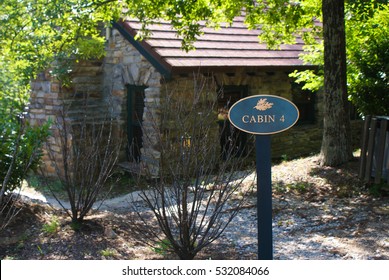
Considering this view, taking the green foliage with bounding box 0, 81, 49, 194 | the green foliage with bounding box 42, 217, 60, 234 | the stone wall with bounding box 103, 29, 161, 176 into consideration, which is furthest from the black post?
the stone wall with bounding box 103, 29, 161, 176

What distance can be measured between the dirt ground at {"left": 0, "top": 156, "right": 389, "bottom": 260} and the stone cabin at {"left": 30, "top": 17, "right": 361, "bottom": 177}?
9.61ft

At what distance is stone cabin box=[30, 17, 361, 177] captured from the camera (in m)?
10.2

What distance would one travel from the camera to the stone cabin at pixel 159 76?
10.2m

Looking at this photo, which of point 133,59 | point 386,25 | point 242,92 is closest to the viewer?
point 386,25

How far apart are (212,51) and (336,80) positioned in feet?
10.9

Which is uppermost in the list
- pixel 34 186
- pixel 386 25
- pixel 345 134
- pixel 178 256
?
pixel 386 25

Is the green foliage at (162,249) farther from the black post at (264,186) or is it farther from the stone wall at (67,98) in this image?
the stone wall at (67,98)

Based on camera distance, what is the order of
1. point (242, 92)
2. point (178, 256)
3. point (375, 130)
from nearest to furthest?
1. point (178, 256)
2. point (375, 130)
3. point (242, 92)

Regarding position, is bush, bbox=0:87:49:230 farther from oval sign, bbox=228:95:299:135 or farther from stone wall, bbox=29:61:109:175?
stone wall, bbox=29:61:109:175

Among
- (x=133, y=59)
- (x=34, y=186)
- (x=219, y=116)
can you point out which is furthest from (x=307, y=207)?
(x=34, y=186)

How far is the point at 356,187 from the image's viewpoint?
25.8 ft

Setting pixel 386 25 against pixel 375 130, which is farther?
pixel 386 25

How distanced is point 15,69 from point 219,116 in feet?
14.7
